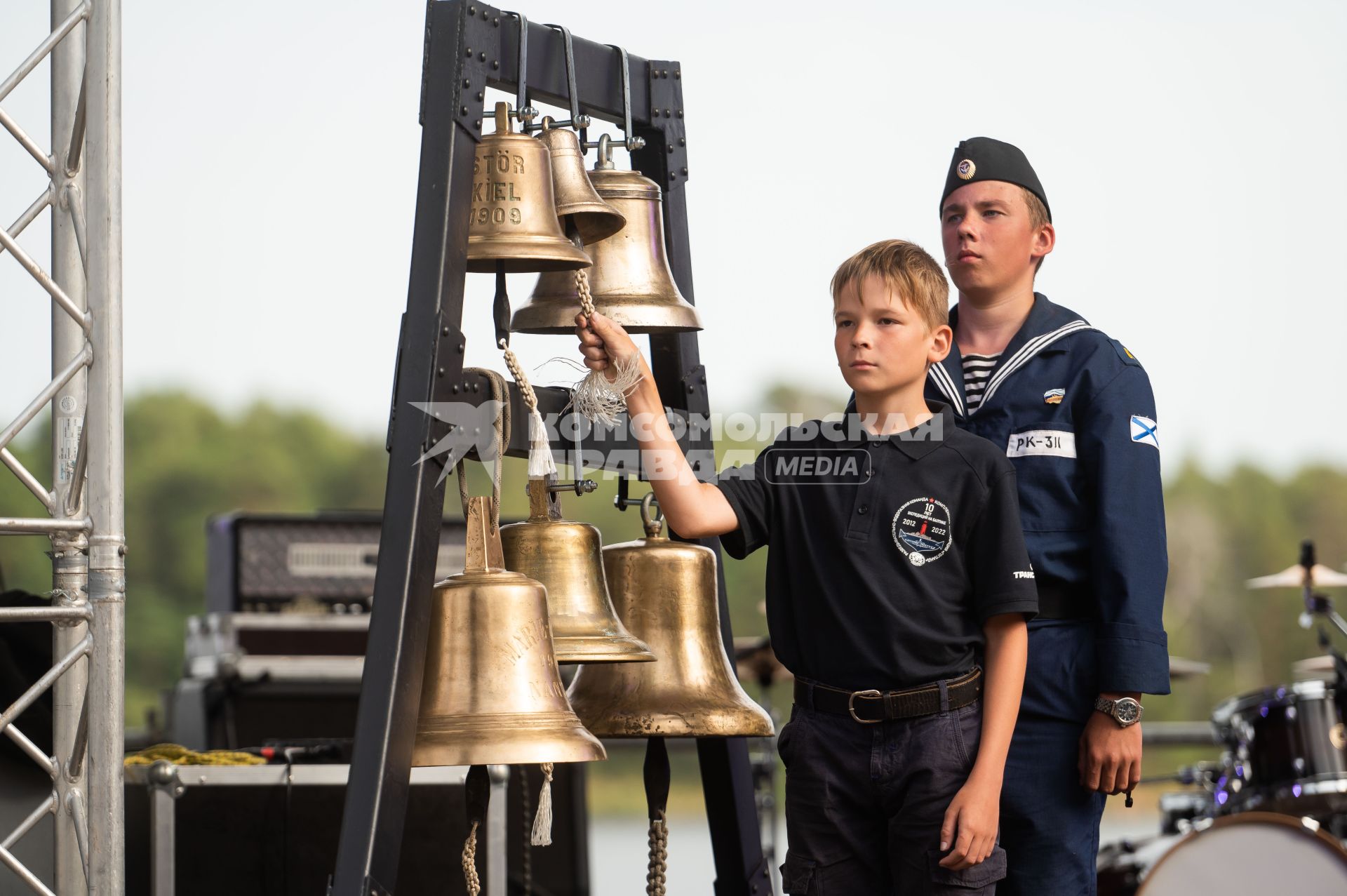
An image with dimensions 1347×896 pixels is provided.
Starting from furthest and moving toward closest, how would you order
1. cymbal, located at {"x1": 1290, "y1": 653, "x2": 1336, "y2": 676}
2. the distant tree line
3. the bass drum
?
the distant tree line → cymbal, located at {"x1": 1290, "y1": 653, "x2": 1336, "y2": 676} → the bass drum

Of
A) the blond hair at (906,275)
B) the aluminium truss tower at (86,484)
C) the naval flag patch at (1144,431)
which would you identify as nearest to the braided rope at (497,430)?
the blond hair at (906,275)

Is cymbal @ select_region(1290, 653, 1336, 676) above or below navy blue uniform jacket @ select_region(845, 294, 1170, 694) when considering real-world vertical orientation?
below

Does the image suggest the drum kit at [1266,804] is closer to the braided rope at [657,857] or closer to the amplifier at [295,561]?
the braided rope at [657,857]

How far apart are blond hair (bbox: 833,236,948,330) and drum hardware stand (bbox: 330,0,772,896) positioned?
50cm

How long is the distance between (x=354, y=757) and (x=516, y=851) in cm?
319

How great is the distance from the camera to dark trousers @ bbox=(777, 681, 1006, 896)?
6.25ft

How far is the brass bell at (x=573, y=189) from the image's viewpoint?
2.26 metres

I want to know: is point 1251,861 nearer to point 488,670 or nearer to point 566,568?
point 566,568

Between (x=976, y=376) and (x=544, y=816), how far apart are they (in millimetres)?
994

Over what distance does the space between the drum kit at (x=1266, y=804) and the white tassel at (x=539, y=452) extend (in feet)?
8.09

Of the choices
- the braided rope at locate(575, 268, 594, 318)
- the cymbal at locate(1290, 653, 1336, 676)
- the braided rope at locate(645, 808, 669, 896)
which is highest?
the braided rope at locate(575, 268, 594, 318)

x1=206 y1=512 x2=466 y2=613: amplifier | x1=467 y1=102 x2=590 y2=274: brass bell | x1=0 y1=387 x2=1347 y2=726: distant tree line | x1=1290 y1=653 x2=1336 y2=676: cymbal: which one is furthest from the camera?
x1=0 y1=387 x2=1347 y2=726: distant tree line

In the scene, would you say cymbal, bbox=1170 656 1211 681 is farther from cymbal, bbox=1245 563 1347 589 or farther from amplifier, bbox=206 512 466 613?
amplifier, bbox=206 512 466 613

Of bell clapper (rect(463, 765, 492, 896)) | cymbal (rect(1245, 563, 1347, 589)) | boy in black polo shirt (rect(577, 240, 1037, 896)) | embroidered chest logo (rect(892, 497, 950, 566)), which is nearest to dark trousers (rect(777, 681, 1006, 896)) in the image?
boy in black polo shirt (rect(577, 240, 1037, 896))
